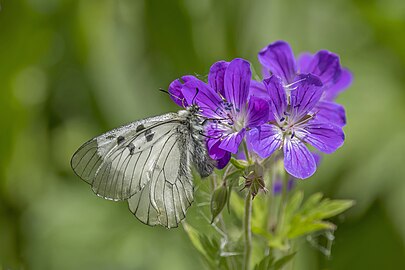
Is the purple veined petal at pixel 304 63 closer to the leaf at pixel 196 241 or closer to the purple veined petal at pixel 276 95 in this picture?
the purple veined petal at pixel 276 95

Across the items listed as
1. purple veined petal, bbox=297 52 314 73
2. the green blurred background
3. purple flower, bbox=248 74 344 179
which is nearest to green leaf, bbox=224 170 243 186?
purple flower, bbox=248 74 344 179

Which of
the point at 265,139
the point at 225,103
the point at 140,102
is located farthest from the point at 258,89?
the point at 140,102

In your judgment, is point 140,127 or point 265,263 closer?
point 140,127

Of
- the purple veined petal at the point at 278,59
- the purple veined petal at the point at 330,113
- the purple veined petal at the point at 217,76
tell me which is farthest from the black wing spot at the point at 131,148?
the purple veined petal at the point at 330,113

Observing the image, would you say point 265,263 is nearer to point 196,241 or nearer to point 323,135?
point 196,241

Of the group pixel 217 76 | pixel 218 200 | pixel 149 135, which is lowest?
pixel 218 200

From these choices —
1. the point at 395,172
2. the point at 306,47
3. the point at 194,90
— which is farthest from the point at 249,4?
the point at 194,90
